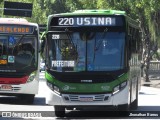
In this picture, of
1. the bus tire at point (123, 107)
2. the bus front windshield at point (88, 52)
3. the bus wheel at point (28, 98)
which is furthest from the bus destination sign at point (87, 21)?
the bus wheel at point (28, 98)

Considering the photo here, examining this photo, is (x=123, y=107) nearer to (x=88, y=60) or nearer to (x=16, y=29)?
(x=88, y=60)

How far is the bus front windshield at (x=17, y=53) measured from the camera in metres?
22.0

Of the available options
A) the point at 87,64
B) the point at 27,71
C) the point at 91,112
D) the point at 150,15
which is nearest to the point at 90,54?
the point at 87,64

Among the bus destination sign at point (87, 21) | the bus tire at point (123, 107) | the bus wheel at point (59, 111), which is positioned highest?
the bus destination sign at point (87, 21)

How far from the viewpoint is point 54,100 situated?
16328 mm

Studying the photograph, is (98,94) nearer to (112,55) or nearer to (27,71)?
(112,55)

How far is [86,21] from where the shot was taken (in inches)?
662

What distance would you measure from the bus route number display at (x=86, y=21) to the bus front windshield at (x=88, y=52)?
11.8 inches

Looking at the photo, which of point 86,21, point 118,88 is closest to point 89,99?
point 118,88

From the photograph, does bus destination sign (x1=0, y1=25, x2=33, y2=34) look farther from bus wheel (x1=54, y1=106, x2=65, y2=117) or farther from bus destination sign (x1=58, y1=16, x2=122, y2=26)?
bus wheel (x1=54, y1=106, x2=65, y2=117)

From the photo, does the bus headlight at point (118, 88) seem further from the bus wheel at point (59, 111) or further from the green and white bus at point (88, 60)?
the bus wheel at point (59, 111)

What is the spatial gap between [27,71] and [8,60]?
2.63 ft

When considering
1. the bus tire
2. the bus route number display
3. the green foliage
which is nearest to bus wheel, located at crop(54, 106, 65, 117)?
the bus tire

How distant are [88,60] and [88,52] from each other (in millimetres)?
216
